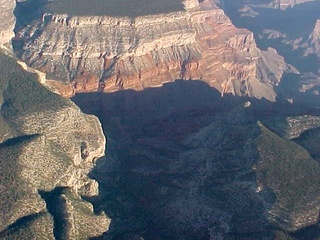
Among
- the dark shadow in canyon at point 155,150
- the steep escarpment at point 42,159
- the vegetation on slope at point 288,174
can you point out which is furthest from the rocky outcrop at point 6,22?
the vegetation on slope at point 288,174

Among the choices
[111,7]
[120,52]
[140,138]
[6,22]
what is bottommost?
[140,138]

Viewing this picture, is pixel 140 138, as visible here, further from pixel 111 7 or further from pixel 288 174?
pixel 111 7

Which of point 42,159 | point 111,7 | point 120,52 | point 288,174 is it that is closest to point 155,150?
point 42,159

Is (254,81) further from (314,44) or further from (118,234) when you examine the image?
(118,234)

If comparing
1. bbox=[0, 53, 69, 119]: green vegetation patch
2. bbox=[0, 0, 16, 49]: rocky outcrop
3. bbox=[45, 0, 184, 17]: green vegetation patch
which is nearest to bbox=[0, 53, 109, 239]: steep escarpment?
bbox=[0, 53, 69, 119]: green vegetation patch

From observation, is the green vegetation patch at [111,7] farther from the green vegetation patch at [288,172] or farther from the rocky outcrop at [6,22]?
the green vegetation patch at [288,172]
